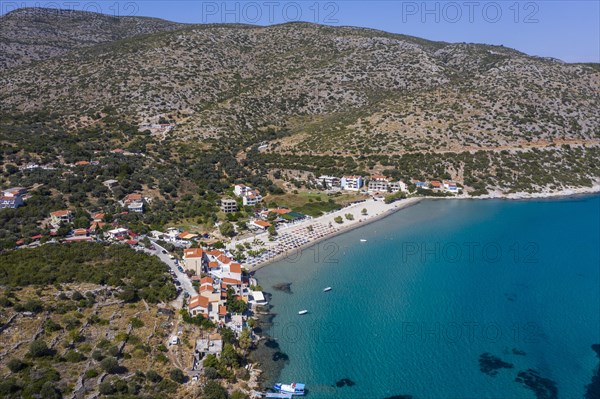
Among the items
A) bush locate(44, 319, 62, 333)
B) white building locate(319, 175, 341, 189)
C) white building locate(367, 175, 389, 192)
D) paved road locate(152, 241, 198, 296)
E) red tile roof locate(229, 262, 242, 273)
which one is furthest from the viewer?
white building locate(319, 175, 341, 189)

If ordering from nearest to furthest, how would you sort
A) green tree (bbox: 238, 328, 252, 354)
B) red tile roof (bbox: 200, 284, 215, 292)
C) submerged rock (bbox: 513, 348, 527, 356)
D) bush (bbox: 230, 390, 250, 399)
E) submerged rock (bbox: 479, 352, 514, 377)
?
bush (bbox: 230, 390, 250, 399)
submerged rock (bbox: 479, 352, 514, 377)
green tree (bbox: 238, 328, 252, 354)
submerged rock (bbox: 513, 348, 527, 356)
red tile roof (bbox: 200, 284, 215, 292)

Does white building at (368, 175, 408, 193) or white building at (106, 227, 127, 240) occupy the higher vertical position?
white building at (368, 175, 408, 193)

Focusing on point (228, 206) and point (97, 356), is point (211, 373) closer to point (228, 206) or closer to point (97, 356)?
point (97, 356)

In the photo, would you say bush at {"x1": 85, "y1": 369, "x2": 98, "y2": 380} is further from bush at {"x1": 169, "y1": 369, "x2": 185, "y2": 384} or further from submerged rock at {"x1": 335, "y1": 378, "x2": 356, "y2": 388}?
submerged rock at {"x1": 335, "y1": 378, "x2": 356, "y2": 388}

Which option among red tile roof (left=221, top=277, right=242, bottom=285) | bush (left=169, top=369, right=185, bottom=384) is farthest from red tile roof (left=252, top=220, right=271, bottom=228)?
bush (left=169, top=369, right=185, bottom=384)

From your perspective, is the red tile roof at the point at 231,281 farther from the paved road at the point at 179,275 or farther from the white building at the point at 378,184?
the white building at the point at 378,184

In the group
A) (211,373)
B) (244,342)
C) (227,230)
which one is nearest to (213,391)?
(211,373)
